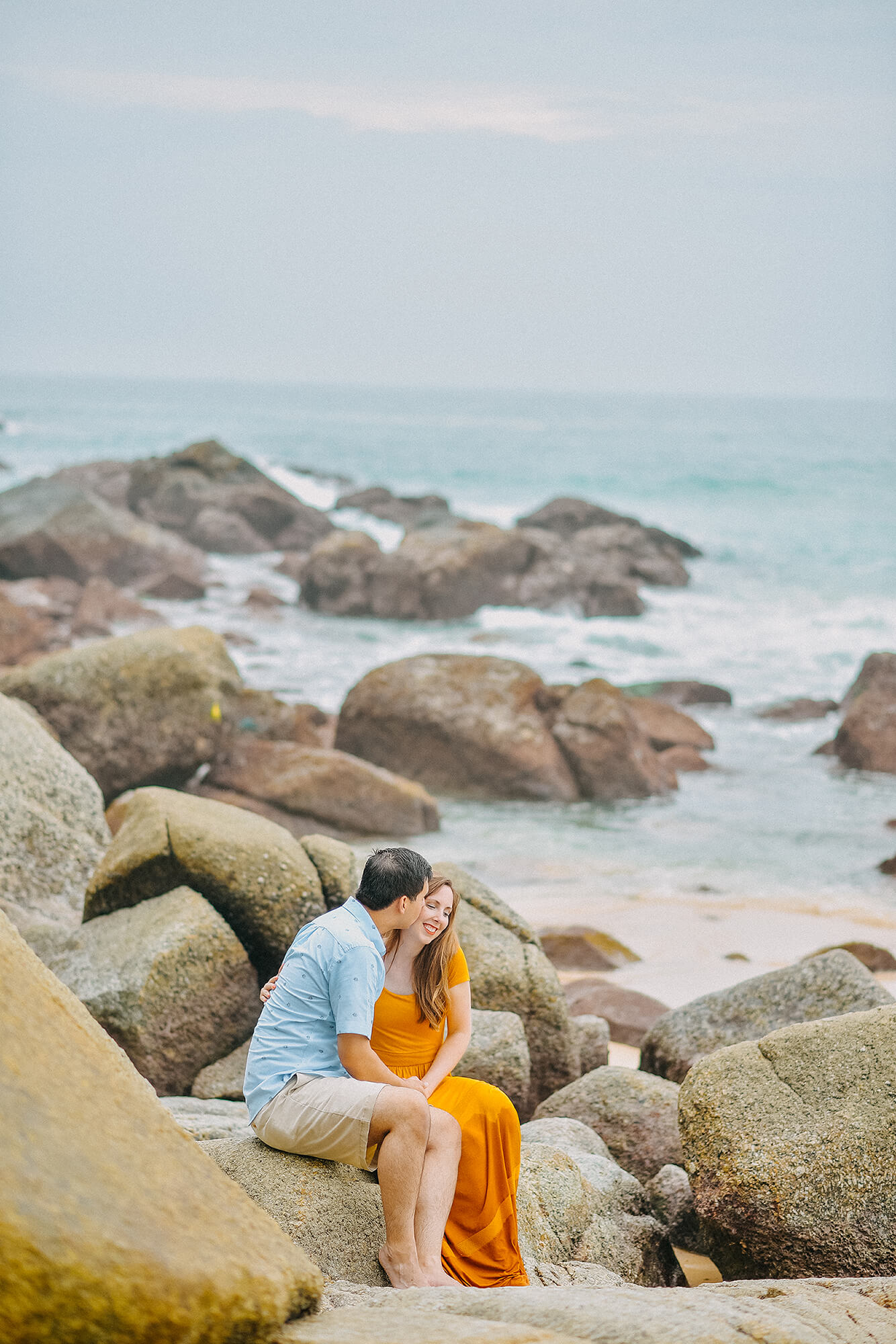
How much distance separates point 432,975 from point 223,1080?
1829 millimetres

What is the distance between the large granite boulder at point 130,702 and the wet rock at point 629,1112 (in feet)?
22.4

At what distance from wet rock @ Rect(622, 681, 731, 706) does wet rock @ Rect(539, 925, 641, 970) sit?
9.81 meters

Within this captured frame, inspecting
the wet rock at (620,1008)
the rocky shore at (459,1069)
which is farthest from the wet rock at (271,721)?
the wet rock at (620,1008)

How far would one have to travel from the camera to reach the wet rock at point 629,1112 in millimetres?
5391

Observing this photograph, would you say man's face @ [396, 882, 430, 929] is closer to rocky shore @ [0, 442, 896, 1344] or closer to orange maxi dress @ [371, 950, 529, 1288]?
orange maxi dress @ [371, 950, 529, 1288]

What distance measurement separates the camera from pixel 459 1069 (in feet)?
18.3

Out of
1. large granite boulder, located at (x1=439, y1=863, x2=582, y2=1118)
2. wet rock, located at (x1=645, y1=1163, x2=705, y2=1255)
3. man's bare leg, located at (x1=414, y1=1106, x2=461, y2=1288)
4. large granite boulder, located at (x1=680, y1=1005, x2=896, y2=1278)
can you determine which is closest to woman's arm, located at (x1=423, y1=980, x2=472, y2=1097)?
man's bare leg, located at (x1=414, y1=1106, x2=461, y2=1288)

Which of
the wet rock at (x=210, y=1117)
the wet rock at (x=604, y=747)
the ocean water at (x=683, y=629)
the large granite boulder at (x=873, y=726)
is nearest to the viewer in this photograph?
the wet rock at (x=210, y=1117)

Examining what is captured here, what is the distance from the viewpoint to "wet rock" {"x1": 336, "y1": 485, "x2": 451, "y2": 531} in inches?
1563

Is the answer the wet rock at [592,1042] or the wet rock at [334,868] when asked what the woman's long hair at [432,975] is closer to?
the wet rock at [334,868]

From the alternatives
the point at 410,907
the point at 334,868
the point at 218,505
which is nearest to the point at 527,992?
the point at 334,868

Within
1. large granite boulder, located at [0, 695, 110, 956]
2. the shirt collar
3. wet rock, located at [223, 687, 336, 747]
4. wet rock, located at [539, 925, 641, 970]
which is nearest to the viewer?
the shirt collar

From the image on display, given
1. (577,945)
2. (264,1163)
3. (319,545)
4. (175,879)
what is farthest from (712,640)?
(264,1163)

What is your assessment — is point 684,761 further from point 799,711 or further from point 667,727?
point 799,711
